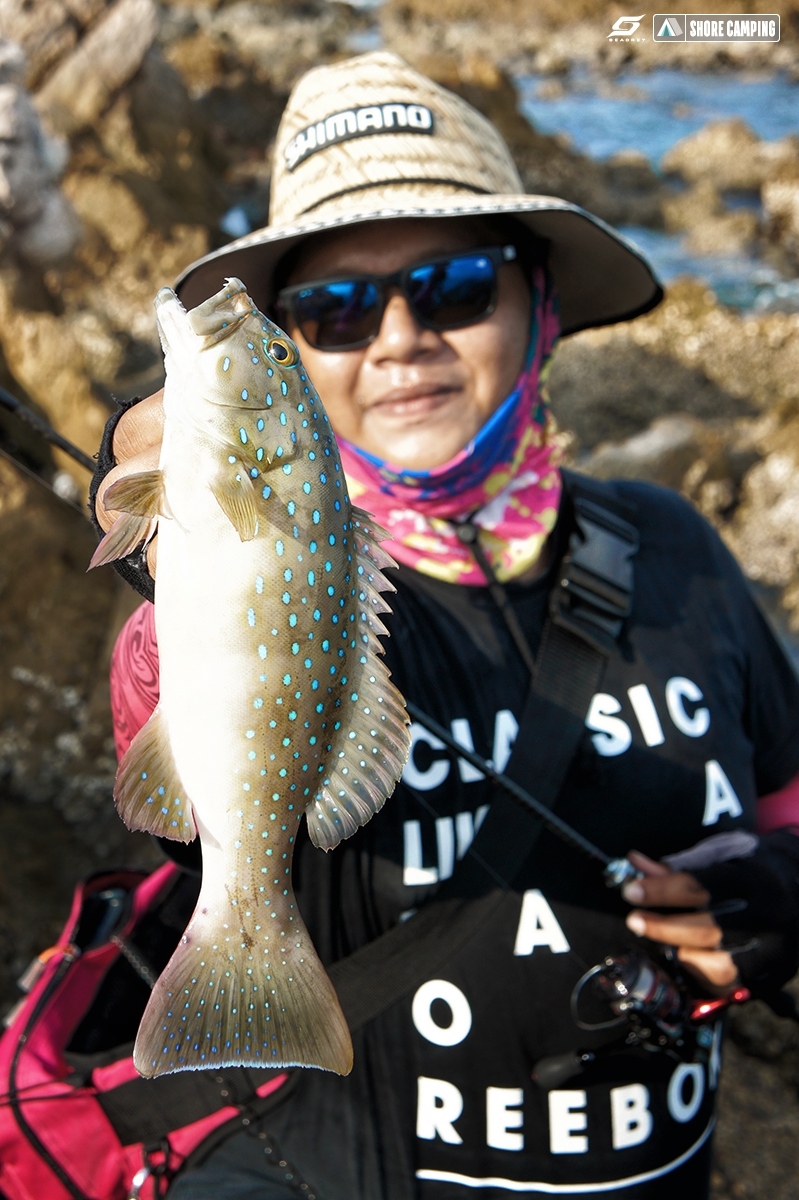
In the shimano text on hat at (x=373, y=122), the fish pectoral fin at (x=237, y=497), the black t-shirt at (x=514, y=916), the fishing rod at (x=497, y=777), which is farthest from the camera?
the shimano text on hat at (x=373, y=122)

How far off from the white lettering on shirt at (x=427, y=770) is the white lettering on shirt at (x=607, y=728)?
392mm

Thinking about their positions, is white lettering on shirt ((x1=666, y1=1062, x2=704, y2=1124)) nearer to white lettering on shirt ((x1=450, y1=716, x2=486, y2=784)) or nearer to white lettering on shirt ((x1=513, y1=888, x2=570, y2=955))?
white lettering on shirt ((x1=513, y1=888, x2=570, y2=955))

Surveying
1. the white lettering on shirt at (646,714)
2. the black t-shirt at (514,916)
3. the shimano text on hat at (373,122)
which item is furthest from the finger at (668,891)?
the shimano text on hat at (373,122)

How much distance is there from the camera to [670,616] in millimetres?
2650

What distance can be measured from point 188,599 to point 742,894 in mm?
1713

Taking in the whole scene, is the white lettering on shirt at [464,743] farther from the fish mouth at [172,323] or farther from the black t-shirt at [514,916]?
the fish mouth at [172,323]

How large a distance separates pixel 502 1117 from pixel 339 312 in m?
1.98

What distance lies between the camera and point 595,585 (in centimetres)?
254

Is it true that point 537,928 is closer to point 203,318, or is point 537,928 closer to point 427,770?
point 427,770

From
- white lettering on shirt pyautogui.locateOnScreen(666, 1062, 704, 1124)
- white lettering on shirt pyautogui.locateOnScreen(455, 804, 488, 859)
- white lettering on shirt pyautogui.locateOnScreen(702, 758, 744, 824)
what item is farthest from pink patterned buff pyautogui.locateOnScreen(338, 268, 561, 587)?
white lettering on shirt pyautogui.locateOnScreen(666, 1062, 704, 1124)

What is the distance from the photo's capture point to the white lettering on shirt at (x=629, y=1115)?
2266 mm

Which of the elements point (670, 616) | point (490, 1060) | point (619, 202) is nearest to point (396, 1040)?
point (490, 1060)

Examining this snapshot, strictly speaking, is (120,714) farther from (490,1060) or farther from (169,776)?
(490,1060)

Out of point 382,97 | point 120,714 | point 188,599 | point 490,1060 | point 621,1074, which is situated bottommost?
point 621,1074
